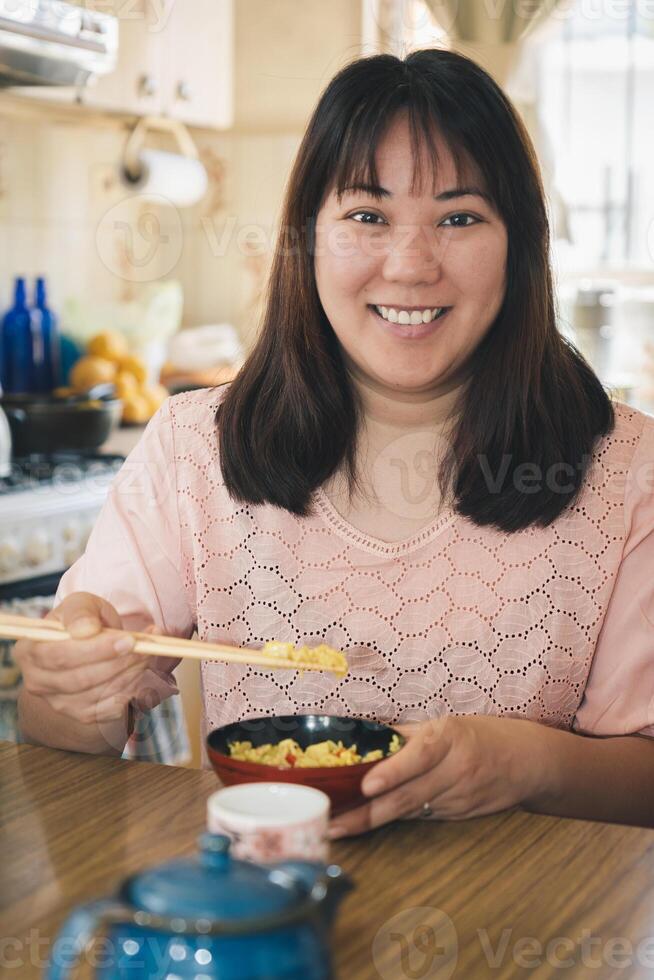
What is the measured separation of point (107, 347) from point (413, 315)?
202cm

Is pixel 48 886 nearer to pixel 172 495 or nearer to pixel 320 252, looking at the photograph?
pixel 172 495

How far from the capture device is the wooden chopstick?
1.00m

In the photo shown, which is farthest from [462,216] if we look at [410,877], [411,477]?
[410,877]

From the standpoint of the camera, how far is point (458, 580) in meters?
1.37

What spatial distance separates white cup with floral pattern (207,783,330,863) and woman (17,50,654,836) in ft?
1.63

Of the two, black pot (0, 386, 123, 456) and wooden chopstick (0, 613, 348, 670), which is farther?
black pot (0, 386, 123, 456)

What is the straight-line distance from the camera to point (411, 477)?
143 cm

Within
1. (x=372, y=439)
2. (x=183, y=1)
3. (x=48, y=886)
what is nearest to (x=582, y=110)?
(x=183, y=1)

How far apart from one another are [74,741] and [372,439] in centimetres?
51

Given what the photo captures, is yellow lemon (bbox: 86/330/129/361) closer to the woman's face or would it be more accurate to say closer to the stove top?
the stove top

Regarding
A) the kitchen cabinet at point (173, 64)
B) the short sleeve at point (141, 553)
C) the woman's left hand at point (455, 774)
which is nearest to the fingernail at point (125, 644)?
the woman's left hand at point (455, 774)

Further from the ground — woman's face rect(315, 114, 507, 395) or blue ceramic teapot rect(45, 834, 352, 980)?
woman's face rect(315, 114, 507, 395)

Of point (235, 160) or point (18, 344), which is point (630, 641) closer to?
point (18, 344)

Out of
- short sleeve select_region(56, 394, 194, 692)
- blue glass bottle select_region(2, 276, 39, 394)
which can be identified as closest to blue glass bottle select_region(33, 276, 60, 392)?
blue glass bottle select_region(2, 276, 39, 394)
